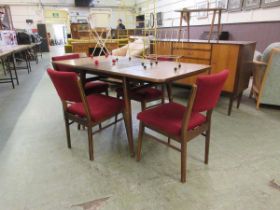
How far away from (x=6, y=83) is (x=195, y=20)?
581cm

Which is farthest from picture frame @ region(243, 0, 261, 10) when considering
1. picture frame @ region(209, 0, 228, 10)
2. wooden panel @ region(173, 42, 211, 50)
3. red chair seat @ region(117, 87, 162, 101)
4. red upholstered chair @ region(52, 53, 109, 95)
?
red upholstered chair @ region(52, 53, 109, 95)

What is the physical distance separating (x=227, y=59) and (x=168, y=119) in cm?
171

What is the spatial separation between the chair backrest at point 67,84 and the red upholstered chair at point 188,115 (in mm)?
553

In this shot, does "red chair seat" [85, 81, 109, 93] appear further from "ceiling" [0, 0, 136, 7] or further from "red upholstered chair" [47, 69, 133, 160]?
"ceiling" [0, 0, 136, 7]

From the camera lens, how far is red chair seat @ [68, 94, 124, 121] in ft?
5.78

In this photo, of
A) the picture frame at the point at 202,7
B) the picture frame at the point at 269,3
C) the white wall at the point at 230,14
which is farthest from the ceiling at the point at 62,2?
the picture frame at the point at 269,3

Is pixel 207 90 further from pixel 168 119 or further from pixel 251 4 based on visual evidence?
pixel 251 4

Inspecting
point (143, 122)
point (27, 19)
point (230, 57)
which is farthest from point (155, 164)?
point (27, 19)

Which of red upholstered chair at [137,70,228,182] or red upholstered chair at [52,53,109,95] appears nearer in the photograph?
red upholstered chair at [137,70,228,182]

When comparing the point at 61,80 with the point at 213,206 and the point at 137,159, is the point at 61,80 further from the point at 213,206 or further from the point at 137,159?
the point at 213,206

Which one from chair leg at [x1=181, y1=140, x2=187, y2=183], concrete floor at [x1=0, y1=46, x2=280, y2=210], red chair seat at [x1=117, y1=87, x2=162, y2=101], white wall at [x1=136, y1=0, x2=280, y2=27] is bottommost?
concrete floor at [x1=0, y1=46, x2=280, y2=210]

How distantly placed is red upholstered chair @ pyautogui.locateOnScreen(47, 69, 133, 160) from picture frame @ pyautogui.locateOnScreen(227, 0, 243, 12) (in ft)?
14.9

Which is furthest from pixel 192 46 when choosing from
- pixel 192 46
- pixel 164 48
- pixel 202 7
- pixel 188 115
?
pixel 202 7

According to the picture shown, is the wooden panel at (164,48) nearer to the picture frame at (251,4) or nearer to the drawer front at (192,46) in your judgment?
the drawer front at (192,46)
